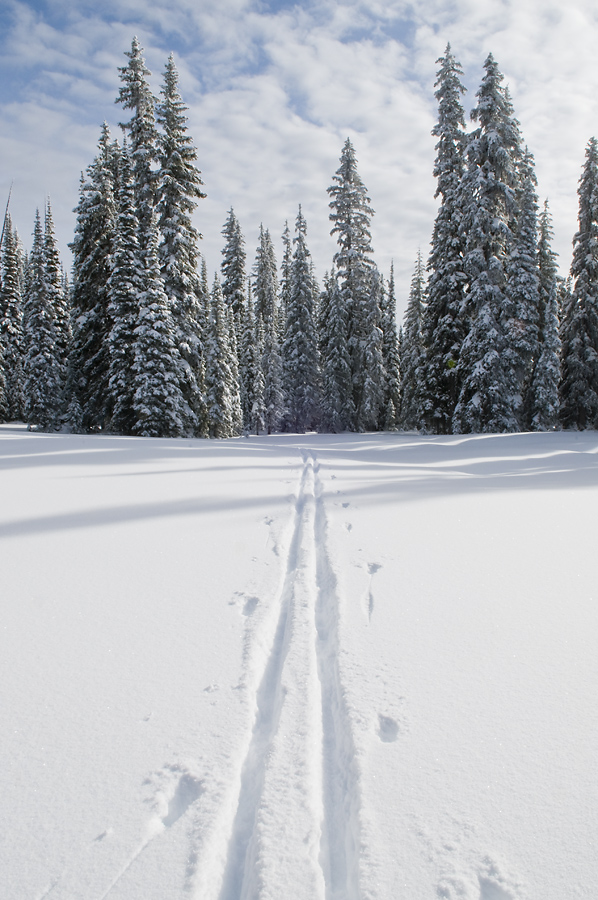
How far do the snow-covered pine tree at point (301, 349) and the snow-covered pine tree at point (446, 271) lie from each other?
13.3m

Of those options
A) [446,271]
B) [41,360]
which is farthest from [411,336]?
[41,360]

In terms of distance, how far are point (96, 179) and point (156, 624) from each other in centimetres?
2955

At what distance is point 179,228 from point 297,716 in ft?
81.9

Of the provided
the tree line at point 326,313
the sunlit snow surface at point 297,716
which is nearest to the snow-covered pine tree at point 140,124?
the tree line at point 326,313

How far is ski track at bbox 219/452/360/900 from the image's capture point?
1369 millimetres

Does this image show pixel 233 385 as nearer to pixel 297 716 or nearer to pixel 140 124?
pixel 140 124

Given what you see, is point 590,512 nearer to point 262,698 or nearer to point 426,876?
point 262,698

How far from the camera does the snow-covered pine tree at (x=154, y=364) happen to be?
2069cm

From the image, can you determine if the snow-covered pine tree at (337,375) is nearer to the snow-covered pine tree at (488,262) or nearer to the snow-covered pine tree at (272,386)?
the snow-covered pine tree at (272,386)

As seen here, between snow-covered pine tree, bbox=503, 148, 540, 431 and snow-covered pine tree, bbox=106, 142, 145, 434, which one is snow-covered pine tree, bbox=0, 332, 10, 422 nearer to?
snow-covered pine tree, bbox=106, 142, 145, 434

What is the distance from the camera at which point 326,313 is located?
117 ft

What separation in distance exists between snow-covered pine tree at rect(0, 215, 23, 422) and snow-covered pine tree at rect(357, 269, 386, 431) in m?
28.1

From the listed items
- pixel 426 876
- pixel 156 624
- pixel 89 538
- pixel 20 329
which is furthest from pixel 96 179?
pixel 426 876

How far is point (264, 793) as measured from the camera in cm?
165
